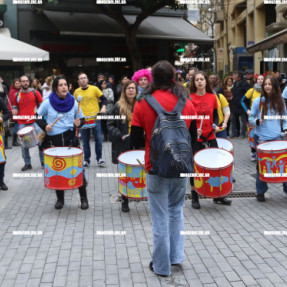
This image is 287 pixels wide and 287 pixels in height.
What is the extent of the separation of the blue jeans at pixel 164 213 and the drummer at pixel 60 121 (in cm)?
263

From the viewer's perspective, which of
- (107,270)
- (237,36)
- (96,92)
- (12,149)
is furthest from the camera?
(237,36)

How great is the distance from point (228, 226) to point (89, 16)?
17326mm

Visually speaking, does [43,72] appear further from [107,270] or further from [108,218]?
[107,270]

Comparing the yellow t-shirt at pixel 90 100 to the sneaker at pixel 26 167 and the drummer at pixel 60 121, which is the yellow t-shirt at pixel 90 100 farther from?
the drummer at pixel 60 121

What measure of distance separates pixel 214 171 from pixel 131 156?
3.55ft

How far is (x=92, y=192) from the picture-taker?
787cm

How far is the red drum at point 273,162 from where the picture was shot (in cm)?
654

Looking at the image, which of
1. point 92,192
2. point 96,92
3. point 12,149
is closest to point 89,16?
point 12,149

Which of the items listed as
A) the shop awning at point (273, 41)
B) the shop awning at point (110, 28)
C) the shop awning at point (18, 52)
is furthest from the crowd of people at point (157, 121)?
the shop awning at point (110, 28)

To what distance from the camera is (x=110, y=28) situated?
2116cm

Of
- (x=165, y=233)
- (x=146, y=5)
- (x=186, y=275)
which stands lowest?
(x=186, y=275)

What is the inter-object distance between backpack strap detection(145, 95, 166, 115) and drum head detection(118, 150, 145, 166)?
7.13 ft

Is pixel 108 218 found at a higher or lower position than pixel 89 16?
lower

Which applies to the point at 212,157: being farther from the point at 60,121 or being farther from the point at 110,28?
the point at 110,28
